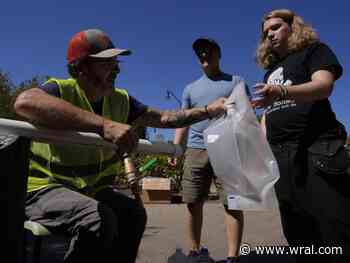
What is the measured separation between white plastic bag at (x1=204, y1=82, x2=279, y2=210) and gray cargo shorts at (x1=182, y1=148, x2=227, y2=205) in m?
1.53

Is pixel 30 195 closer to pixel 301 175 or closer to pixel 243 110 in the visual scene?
pixel 243 110

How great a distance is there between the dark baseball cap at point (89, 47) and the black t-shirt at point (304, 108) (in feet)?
3.09

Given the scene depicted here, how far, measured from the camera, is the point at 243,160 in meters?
2.11

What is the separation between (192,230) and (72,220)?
6.94 feet

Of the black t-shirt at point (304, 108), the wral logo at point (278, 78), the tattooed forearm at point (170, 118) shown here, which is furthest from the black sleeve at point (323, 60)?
the tattooed forearm at point (170, 118)

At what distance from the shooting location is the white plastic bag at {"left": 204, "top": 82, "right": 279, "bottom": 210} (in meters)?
2.05

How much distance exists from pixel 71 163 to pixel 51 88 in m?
0.36

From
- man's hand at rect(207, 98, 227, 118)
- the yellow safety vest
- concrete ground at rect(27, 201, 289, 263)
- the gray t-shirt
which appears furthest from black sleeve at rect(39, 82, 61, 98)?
the gray t-shirt

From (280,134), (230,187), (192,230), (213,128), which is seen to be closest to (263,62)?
(280,134)

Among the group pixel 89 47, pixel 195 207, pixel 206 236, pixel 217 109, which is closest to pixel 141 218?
pixel 217 109

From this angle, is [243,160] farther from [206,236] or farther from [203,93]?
[206,236]

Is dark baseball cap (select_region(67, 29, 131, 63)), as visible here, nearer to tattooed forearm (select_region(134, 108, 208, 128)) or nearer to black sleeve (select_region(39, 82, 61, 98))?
black sleeve (select_region(39, 82, 61, 98))

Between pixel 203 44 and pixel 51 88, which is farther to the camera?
pixel 203 44

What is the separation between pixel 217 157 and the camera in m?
2.14
